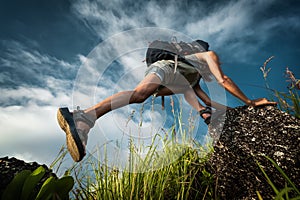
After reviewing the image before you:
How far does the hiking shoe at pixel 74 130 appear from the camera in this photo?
2465mm

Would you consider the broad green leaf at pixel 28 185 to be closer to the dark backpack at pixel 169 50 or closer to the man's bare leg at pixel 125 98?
the man's bare leg at pixel 125 98

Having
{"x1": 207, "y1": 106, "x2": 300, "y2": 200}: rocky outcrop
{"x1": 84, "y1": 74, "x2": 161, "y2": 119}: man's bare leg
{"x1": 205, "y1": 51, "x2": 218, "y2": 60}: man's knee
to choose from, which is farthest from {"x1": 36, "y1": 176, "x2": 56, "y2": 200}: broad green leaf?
{"x1": 205, "y1": 51, "x2": 218, "y2": 60}: man's knee

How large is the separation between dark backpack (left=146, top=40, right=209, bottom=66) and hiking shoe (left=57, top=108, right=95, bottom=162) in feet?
4.04

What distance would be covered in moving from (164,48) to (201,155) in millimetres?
1375

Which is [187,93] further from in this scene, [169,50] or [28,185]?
[28,185]

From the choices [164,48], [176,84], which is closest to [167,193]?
[176,84]

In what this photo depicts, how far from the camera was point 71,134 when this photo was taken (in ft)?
8.14

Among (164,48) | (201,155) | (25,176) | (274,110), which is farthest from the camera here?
(164,48)

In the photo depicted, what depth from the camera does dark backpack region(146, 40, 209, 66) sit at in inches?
133

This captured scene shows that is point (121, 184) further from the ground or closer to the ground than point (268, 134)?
closer to the ground

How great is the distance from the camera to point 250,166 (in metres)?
2.15

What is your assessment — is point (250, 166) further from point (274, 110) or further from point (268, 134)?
point (274, 110)

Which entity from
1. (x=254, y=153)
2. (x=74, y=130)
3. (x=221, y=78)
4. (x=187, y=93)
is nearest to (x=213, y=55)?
(x=221, y=78)

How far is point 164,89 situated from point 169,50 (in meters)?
0.50
